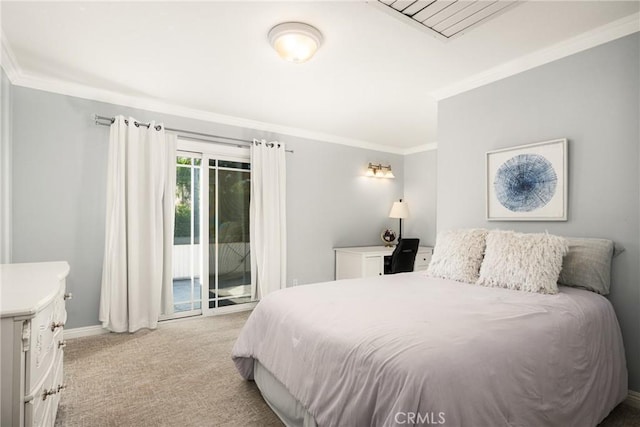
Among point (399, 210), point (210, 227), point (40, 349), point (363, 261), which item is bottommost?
point (363, 261)

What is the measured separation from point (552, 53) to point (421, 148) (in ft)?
10.2

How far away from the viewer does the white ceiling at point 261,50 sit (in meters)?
2.15

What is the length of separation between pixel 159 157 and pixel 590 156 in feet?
12.5

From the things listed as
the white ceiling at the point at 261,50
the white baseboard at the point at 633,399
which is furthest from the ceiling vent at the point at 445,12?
the white baseboard at the point at 633,399

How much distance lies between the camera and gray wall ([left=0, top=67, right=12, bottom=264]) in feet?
9.19

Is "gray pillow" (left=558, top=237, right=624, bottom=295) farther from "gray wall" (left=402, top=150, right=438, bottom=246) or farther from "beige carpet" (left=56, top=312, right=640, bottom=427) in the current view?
"gray wall" (left=402, top=150, right=438, bottom=246)

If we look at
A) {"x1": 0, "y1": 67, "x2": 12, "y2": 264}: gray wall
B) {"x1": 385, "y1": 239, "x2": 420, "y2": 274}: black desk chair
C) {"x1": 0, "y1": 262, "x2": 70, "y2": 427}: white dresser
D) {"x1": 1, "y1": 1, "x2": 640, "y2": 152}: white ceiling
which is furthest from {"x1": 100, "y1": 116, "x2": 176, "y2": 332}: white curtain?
{"x1": 385, "y1": 239, "x2": 420, "y2": 274}: black desk chair

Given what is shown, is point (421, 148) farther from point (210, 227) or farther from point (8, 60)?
point (8, 60)

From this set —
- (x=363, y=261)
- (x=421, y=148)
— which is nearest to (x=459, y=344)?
(x=363, y=261)

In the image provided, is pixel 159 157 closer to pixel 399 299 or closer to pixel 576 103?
pixel 399 299

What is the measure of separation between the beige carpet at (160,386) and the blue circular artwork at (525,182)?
1451mm

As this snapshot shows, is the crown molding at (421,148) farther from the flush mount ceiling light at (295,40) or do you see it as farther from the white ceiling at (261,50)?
the flush mount ceiling light at (295,40)

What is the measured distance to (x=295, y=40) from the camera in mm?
2316

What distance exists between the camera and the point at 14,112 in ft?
10.1
